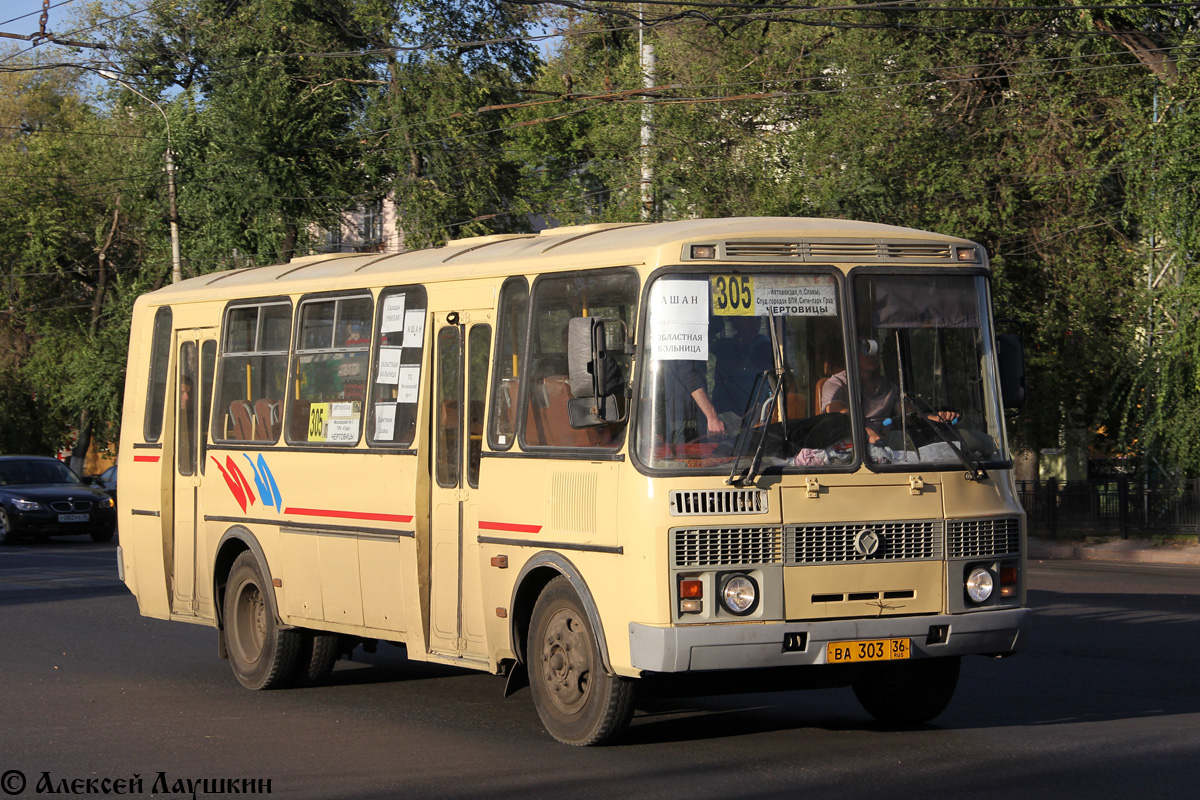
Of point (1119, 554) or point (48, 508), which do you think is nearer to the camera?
point (1119, 554)

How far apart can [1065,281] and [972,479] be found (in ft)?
61.1

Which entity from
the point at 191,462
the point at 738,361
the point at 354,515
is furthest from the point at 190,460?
the point at 738,361

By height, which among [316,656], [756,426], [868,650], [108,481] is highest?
[756,426]

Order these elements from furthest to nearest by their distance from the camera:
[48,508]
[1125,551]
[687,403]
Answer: [48,508] < [1125,551] < [687,403]

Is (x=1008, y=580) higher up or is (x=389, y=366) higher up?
(x=389, y=366)

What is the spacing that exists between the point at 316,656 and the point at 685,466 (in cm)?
446

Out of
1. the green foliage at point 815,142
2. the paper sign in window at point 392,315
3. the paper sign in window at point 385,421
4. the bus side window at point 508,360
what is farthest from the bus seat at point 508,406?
the green foliage at point 815,142

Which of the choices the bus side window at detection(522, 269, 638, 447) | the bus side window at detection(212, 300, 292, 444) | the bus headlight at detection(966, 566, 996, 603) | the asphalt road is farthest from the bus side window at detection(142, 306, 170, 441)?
the bus headlight at detection(966, 566, 996, 603)

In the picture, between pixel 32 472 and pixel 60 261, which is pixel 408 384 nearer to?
pixel 32 472

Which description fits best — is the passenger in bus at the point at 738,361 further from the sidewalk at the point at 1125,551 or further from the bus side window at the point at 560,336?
the sidewalk at the point at 1125,551

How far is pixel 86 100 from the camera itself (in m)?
63.8

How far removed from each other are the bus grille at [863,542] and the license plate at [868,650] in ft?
1.36

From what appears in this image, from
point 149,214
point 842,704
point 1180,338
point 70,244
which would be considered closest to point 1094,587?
point 1180,338

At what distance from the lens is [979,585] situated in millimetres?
8242
